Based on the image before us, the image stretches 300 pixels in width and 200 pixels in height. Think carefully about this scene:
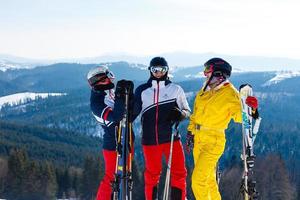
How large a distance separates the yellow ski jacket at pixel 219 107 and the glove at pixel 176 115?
28cm

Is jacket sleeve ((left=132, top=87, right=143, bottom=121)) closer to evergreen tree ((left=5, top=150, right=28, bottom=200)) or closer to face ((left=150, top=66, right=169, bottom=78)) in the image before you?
face ((left=150, top=66, right=169, bottom=78))

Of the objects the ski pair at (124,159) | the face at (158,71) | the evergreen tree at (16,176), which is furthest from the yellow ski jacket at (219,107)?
the evergreen tree at (16,176)

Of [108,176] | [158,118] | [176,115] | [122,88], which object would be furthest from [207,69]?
[108,176]

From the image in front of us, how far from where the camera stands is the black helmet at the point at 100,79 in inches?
299

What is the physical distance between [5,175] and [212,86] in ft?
225

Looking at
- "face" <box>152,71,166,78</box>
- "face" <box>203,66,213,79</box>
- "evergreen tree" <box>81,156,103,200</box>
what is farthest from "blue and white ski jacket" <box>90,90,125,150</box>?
"evergreen tree" <box>81,156,103,200</box>

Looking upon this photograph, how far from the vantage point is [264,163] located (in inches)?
2643

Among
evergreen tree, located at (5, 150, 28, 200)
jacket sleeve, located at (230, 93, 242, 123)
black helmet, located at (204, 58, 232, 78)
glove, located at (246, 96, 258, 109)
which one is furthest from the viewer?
evergreen tree, located at (5, 150, 28, 200)

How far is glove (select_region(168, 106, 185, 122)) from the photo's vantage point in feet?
24.7

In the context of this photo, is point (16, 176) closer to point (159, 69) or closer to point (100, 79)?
point (100, 79)

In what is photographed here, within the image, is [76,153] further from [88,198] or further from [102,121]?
[102,121]

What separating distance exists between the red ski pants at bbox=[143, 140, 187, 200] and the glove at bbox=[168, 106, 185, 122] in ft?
1.36

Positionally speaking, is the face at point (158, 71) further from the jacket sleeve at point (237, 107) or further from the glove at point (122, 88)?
the jacket sleeve at point (237, 107)

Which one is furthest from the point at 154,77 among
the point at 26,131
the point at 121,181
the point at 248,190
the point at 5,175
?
the point at 26,131
